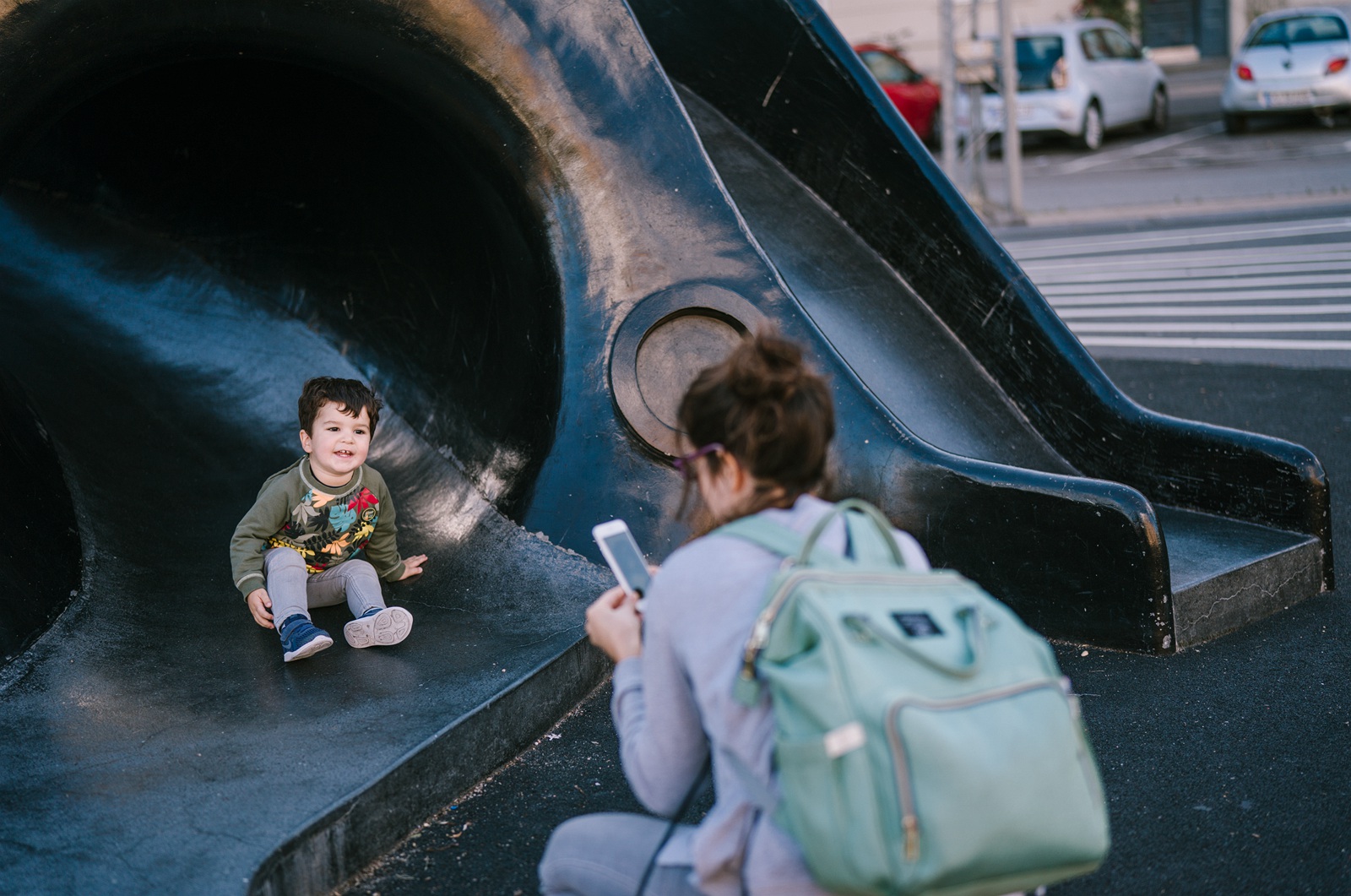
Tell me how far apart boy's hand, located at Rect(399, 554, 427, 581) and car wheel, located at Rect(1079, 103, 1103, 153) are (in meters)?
16.7

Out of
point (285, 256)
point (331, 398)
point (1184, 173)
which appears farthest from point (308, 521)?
point (1184, 173)

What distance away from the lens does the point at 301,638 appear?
365 centimetres

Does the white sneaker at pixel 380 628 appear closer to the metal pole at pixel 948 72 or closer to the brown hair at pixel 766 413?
the brown hair at pixel 766 413

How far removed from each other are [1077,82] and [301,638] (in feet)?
57.1

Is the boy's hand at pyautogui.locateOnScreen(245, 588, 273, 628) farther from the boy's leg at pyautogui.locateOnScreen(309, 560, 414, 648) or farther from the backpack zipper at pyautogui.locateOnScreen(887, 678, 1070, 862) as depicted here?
the backpack zipper at pyautogui.locateOnScreen(887, 678, 1070, 862)

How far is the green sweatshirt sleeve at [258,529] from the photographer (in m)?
3.85

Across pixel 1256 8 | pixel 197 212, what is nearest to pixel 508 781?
pixel 197 212

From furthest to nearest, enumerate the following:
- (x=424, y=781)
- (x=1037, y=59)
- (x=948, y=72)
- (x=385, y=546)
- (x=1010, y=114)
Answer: (x=1037, y=59)
(x=948, y=72)
(x=1010, y=114)
(x=385, y=546)
(x=424, y=781)

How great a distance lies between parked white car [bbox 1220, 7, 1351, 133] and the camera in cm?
1773

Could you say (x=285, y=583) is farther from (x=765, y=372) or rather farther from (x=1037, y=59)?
(x=1037, y=59)

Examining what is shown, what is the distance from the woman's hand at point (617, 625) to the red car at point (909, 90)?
59.3 ft

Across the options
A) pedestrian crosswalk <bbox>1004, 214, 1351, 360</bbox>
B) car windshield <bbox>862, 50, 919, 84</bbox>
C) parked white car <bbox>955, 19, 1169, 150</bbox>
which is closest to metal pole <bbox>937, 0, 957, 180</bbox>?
pedestrian crosswalk <bbox>1004, 214, 1351, 360</bbox>

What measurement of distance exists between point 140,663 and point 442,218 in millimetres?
2301

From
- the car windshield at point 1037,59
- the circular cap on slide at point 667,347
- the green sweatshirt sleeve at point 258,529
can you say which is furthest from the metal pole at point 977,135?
the green sweatshirt sleeve at point 258,529
